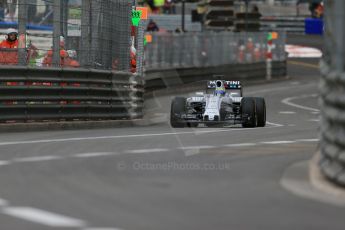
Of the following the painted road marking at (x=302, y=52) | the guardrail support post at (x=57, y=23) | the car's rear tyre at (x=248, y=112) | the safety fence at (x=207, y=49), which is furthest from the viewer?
the painted road marking at (x=302, y=52)

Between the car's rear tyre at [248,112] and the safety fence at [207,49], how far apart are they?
15264 mm

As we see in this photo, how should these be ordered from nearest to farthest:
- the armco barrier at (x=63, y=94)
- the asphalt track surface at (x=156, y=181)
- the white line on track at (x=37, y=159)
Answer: the asphalt track surface at (x=156, y=181) → the white line on track at (x=37, y=159) → the armco barrier at (x=63, y=94)

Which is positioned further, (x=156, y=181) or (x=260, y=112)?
(x=260, y=112)

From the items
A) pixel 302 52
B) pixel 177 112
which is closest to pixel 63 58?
pixel 177 112

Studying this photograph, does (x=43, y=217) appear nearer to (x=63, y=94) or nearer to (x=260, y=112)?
(x=63, y=94)

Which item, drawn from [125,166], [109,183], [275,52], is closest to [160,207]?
[109,183]

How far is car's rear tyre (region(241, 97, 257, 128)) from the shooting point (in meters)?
19.8

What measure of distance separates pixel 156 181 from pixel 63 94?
927cm

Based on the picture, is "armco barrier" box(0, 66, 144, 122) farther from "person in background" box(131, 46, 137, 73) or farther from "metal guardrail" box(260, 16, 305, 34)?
"metal guardrail" box(260, 16, 305, 34)

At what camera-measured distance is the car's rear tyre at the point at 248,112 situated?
19.8 m

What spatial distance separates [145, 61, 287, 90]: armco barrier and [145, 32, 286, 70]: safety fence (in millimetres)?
222

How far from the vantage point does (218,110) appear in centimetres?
1989

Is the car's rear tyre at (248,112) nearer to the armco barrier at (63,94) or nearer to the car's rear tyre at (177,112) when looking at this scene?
the car's rear tyre at (177,112)

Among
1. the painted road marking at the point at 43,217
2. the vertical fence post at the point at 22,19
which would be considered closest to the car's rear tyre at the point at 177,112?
the vertical fence post at the point at 22,19
